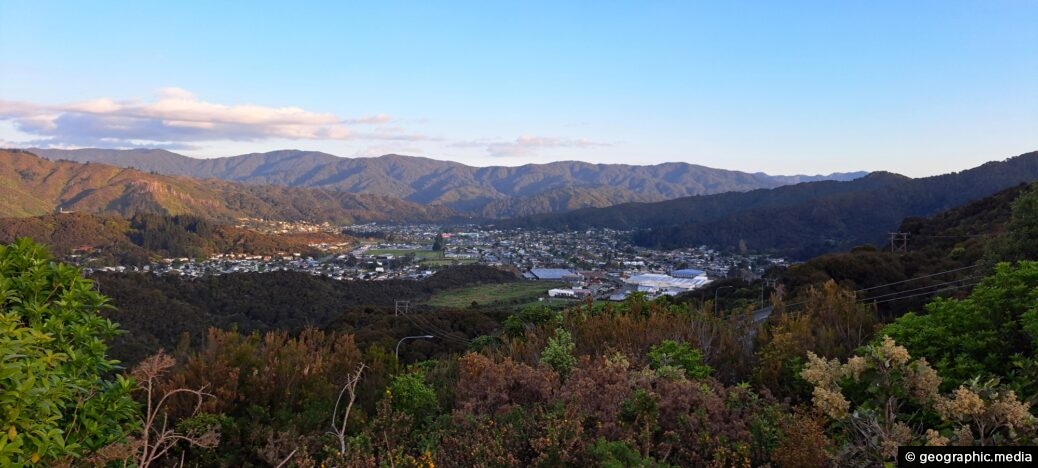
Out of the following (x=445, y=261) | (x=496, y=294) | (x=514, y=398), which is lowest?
(x=445, y=261)

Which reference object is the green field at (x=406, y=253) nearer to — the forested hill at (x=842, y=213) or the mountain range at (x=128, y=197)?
the forested hill at (x=842, y=213)

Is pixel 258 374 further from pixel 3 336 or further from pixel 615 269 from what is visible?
pixel 615 269

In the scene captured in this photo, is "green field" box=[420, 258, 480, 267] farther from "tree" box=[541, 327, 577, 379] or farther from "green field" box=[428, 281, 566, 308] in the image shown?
"tree" box=[541, 327, 577, 379]

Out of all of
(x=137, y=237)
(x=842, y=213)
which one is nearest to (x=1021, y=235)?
(x=842, y=213)

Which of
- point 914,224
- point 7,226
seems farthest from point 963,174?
point 7,226

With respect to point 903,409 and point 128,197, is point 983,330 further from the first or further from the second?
point 128,197

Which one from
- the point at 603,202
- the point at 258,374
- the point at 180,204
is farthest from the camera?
the point at 603,202

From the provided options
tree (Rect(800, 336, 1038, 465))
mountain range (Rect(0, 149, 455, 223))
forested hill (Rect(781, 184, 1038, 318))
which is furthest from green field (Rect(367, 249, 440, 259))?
tree (Rect(800, 336, 1038, 465))

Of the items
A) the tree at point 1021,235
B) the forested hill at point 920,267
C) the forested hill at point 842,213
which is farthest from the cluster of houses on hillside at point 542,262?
the tree at point 1021,235
